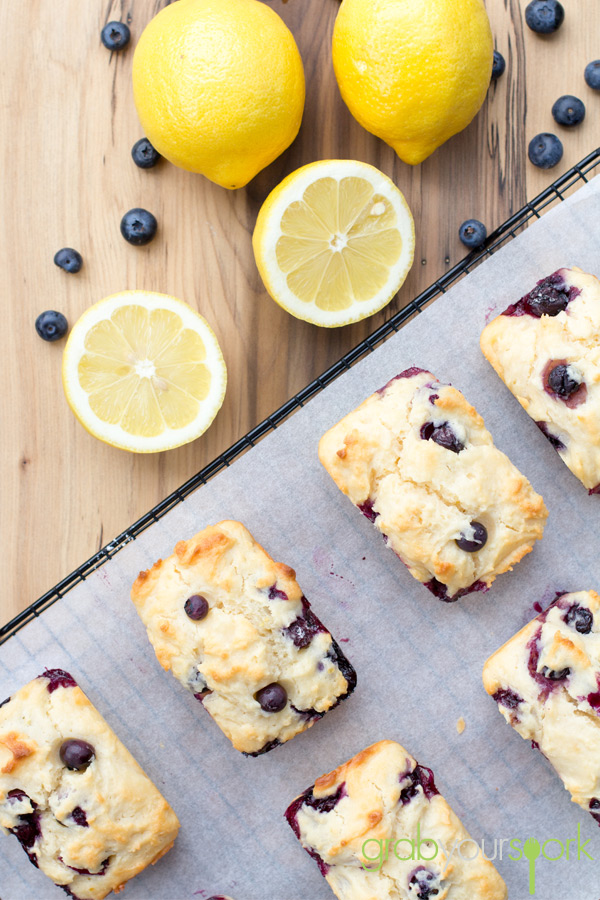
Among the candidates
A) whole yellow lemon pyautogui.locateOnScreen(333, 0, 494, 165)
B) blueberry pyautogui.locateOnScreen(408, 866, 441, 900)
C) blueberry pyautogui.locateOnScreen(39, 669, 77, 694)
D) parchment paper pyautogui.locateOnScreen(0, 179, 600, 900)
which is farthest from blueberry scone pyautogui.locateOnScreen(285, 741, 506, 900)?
whole yellow lemon pyautogui.locateOnScreen(333, 0, 494, 165)

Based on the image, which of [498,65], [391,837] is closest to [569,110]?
[498,65]

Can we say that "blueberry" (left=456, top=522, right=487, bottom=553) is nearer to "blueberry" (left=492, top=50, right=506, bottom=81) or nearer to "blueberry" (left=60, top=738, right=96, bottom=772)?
"blueberry" (left=60, top=738, right=96, bottom=772)

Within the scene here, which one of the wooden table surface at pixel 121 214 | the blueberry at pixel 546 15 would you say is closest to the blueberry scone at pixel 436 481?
the wooden table surface at pixel 121 214

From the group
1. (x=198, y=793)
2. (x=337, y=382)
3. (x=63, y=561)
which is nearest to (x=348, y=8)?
(x=337, y=382)

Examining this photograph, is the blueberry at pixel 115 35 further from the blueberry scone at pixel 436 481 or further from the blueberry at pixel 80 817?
the blueberry at pixel 80 817

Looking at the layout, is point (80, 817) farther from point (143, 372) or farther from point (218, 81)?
point (218, 81)

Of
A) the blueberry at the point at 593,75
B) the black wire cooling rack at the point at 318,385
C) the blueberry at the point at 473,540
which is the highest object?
the blueberry at the point at 593,75
